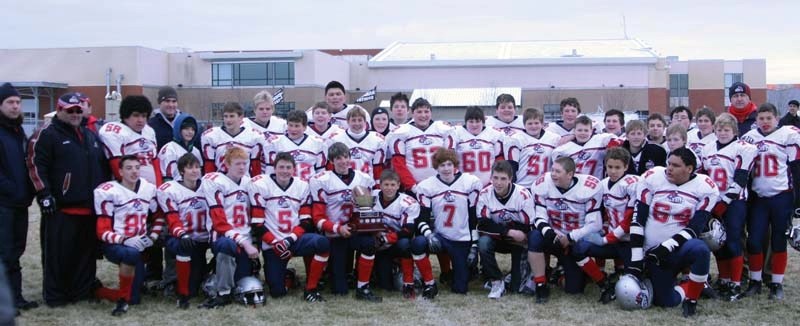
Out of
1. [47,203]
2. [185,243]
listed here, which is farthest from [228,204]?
[47,203]

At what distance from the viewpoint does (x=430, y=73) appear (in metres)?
47.0

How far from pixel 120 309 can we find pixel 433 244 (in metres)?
2.78

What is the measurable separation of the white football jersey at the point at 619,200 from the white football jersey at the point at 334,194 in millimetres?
2222

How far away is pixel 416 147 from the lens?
8.02 meters

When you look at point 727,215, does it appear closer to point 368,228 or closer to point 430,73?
point 368,228

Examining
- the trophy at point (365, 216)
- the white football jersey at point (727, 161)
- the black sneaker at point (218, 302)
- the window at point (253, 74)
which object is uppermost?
the window at point (253, 74)

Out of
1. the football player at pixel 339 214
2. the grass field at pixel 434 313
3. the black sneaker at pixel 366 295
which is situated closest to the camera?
the grass field at pixel 434 313

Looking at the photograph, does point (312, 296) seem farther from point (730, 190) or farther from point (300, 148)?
point (730, 190)

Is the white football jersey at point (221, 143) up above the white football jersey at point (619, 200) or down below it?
above

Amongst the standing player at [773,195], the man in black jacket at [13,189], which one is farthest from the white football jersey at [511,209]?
the man in black jacket at [13,189]

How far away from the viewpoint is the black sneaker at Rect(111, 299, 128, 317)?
6.45m

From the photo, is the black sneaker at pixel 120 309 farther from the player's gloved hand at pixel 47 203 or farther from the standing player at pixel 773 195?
the standing player at pixel 773 195

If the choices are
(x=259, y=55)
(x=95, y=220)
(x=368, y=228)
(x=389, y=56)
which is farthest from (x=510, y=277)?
(x=389, y=56)

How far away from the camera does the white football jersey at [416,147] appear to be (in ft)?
26.2
